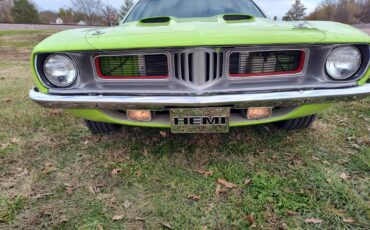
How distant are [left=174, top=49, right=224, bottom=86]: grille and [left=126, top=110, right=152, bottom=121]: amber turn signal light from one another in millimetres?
347

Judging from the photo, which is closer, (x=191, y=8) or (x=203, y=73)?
(x=203, y=73)

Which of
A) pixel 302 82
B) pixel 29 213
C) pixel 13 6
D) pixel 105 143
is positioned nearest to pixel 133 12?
pixel 105 143

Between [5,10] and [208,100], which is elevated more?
[208,100]

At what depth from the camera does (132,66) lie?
193 centimetres

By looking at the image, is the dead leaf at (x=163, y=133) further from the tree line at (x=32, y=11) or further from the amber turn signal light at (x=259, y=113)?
the tree line at (x=32, y=11)

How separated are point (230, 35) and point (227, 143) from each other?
3.83 ft

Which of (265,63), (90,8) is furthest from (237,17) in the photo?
(90,8)

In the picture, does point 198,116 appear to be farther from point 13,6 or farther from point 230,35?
point 13,6

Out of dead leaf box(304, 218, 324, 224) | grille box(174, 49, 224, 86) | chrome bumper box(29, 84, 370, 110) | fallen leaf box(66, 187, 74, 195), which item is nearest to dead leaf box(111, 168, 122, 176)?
fallen leaf box(66, 187, 74, 195)

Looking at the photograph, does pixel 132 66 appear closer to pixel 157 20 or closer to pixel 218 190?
pixel 157 20

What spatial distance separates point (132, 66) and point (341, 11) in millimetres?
60467

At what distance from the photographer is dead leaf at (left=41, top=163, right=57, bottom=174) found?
2.26 meters

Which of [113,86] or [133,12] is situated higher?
[133,12]

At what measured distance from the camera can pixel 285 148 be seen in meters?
2.51
